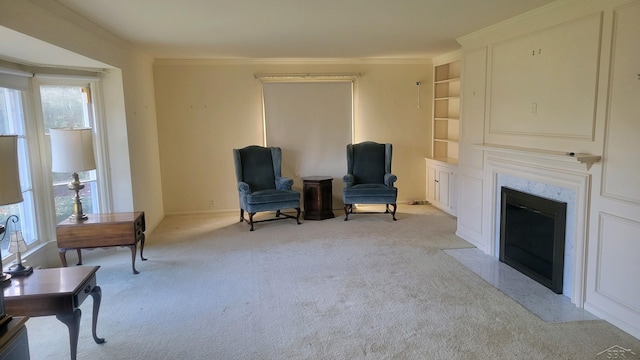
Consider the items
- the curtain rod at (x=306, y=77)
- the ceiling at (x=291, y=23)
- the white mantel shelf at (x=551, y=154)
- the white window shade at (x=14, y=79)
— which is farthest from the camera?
the curtain rod at (x=306, y=77)

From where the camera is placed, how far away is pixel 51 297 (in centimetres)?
246

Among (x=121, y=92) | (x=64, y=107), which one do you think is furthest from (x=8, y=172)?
(x=121, y=92)

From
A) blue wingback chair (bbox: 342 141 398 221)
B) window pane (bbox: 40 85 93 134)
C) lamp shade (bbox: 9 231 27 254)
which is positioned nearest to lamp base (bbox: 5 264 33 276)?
lamp shade (bbox: 9 231 27 254)

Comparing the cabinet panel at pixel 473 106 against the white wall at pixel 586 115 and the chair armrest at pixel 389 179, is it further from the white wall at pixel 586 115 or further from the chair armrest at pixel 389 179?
the chair armrest at pixel 389 179

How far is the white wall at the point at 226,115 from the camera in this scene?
6648mm

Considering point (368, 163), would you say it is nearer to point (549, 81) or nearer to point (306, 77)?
point (306, 77)

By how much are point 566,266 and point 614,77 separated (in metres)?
1.49

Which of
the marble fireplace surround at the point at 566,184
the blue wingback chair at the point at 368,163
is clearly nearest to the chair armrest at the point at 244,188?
the blue wingback chair at the point at 368,163

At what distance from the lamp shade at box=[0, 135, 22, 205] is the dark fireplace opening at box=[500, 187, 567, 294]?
12.2 ft

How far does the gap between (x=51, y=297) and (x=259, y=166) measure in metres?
4.09

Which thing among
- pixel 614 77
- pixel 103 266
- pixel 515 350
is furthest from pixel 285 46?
pixel 515 350

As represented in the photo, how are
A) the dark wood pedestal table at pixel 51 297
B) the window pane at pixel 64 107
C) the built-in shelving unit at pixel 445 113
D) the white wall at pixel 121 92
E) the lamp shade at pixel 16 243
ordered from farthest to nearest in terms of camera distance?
the built-in shelving unit at pixel 445 113 → the window pane at pixel 64 107 → the white wall at pixel 121 92 → the lamp shade at pixel 16 243 → the dark wood pedestal table at pixel 51 297

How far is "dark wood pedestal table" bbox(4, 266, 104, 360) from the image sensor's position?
96.1 inches

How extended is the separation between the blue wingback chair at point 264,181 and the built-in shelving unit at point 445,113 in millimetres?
2484
